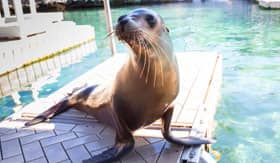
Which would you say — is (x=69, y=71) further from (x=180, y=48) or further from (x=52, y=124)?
(x=52, y=124)

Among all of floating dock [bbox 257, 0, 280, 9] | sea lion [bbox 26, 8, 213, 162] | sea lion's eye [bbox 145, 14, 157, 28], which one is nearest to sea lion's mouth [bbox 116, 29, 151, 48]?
sea lion [bbox 26, 8, 213, 162]

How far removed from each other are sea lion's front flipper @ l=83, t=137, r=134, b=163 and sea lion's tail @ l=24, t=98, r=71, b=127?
1100mm

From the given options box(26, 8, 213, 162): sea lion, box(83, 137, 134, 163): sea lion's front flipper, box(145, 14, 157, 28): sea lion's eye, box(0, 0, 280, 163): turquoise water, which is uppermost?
box(145, 14, 157, 28): sea lion's eye

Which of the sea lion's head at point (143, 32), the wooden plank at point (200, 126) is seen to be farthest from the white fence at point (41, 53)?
the sea lion's head at point (143, 32)

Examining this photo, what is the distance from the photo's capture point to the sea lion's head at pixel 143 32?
1761mm

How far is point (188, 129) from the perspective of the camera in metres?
2.84

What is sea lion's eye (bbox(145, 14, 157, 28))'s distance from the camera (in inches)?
77.5

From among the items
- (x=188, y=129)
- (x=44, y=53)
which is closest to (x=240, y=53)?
(x=44, y=53)

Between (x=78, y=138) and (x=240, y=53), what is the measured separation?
22.5 ft

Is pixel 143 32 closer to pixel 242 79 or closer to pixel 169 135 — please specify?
pixel 169 135

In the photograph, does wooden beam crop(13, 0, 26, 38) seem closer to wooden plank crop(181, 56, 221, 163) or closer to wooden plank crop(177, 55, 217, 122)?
wooden plank crop(177, 55, 217, 122)

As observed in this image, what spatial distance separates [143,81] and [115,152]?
61cm

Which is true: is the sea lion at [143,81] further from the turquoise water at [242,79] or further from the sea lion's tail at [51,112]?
the turquoise water at [242,79]

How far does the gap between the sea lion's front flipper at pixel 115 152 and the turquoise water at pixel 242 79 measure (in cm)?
165
